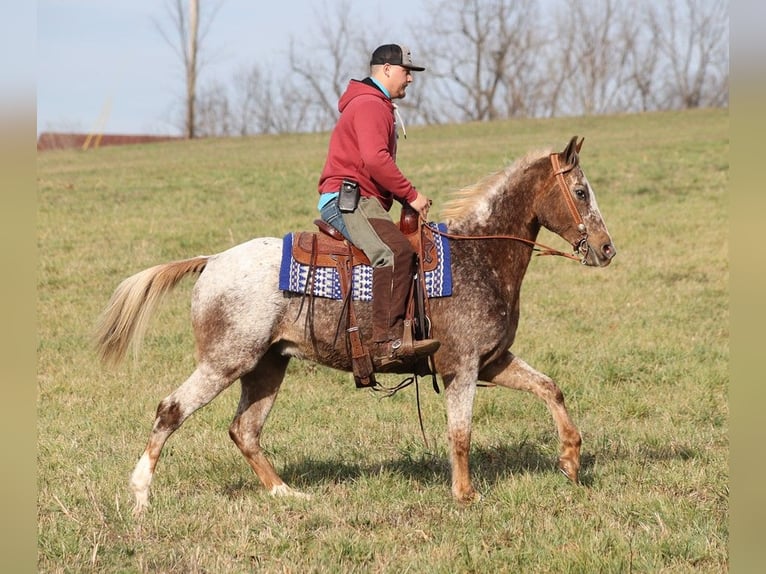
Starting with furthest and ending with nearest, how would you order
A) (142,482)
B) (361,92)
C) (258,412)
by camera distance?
1. (258,412)
2. (361,92)
3. (142,482)

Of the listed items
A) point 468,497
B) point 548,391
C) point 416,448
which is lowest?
point 416,448

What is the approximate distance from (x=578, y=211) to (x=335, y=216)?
1.71 m

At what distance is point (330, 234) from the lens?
20.6 feet

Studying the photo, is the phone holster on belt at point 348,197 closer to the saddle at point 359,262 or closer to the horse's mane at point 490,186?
the saddle at point 359,262

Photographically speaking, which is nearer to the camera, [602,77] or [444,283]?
[444,283]

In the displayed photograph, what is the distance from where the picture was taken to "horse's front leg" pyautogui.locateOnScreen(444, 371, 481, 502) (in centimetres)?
605

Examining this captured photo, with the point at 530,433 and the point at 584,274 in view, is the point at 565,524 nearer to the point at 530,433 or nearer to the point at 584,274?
the point at 530,433

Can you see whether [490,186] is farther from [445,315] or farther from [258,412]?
[258,412]

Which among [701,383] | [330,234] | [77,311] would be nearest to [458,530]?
[330,234]

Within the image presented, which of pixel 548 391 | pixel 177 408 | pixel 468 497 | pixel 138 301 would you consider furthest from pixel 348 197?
pixel 468 497

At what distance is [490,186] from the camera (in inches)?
260

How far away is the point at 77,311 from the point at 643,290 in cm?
897

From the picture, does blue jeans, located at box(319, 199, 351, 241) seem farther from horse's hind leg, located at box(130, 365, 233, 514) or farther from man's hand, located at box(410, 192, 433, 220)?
horse's hind leg, located at box(130, 365, 233, 514)

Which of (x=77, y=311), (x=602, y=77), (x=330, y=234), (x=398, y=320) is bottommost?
(x=77, y=311)
